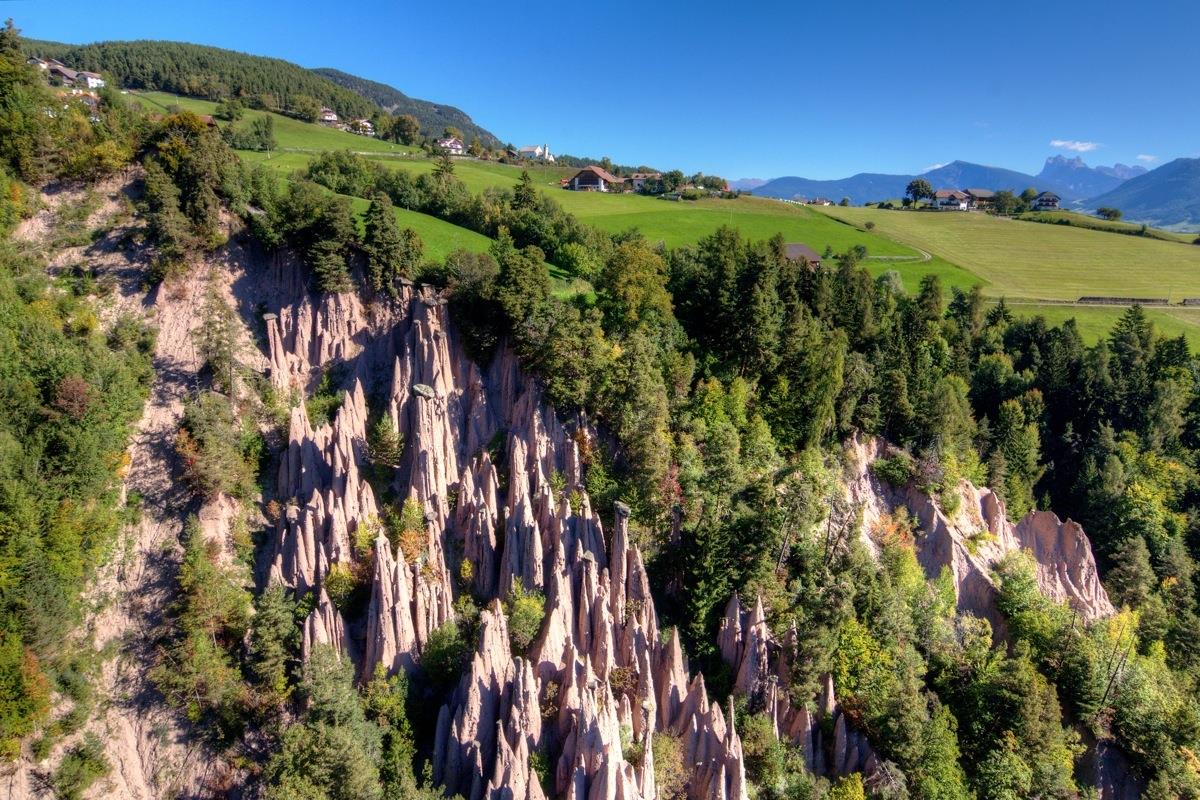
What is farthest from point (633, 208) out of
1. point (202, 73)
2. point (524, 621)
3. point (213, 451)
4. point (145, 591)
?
point (202, 73)

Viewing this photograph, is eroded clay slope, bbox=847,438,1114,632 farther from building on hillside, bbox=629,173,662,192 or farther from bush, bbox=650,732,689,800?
building on hillside, bbox=629,173,662,192

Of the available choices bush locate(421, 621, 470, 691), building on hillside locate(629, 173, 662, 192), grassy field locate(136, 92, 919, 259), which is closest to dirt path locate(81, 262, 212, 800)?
bush locate(421, 621, 470, 691)

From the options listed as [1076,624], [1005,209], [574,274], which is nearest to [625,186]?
[574,274]

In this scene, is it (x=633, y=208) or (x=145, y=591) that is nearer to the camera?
(x=145, y=591)

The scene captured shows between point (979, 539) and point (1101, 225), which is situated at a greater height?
point (1101, 225)

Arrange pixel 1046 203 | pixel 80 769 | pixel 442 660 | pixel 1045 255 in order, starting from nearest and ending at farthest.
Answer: pixel 80 769, pixel 442 660, pixel 1045 255, pixel 1046 203

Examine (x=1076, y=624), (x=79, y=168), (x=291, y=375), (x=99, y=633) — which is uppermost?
(x=79, y=168)

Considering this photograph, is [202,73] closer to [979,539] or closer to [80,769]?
[80,769]

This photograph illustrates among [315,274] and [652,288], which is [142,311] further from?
[652,288]
